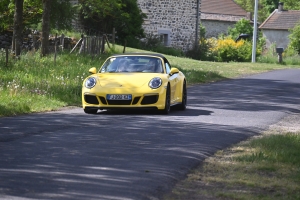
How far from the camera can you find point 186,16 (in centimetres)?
6003

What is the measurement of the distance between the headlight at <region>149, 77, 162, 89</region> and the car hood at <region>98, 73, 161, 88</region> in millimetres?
110

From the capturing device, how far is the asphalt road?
26.2ft

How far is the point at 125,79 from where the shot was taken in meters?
16.6

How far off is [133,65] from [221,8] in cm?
7473

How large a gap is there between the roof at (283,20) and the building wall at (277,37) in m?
0.57

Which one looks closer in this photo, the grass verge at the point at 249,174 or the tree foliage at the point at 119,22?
the grass verge at the point at 249,174

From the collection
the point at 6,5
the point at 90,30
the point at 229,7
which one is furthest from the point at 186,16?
the point at 229,7

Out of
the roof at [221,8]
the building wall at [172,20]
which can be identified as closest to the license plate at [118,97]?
the building wall at [172,20]

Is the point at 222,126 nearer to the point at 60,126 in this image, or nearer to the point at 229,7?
the point at 60,126

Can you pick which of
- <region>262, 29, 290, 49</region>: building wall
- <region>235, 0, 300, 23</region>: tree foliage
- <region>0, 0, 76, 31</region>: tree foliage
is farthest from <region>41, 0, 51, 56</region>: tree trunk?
<region>235, 0, 300, 23</region>: tree foliage

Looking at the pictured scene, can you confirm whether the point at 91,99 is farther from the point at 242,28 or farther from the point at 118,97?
the point at 242,28

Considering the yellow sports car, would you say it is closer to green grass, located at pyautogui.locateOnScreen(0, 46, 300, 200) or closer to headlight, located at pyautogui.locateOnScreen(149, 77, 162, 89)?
headlight, located at pyautogui.locateOnScreen(149, 77, 162, 89)

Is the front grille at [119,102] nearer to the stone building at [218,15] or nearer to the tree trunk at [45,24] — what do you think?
the tree trunk at [45,24]

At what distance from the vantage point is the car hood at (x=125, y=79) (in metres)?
16.5
